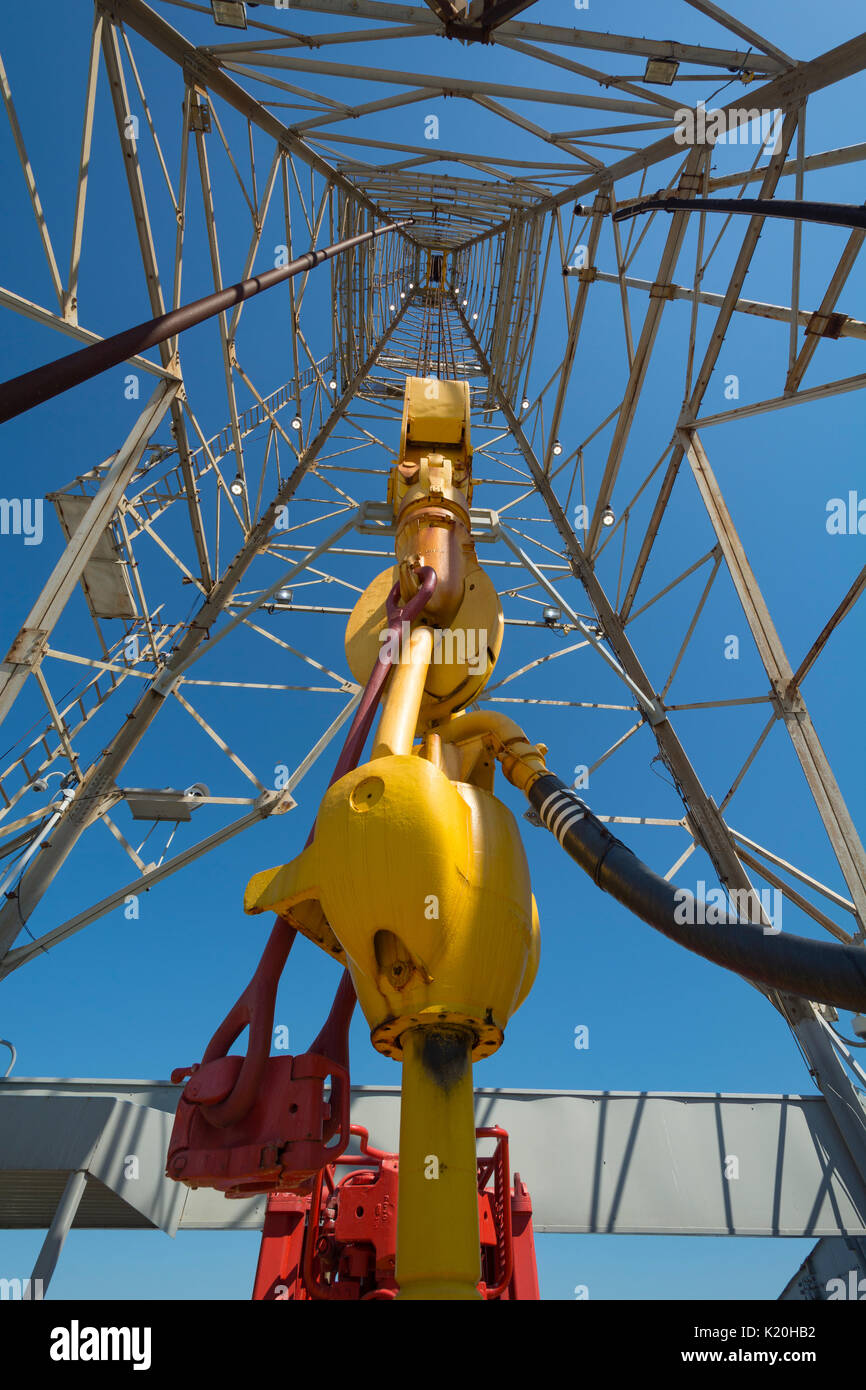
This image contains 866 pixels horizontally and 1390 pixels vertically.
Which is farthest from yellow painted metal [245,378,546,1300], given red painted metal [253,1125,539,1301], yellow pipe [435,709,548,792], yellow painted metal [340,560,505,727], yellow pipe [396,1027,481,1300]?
red painted metal [253,1125,539,1301]

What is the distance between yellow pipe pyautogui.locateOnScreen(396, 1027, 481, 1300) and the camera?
2.46 meters

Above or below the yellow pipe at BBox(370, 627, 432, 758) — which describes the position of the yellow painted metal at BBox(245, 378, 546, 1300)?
below

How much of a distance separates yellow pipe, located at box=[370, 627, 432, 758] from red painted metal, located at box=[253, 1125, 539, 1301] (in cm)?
299

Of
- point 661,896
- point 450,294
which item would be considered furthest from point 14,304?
point 450,294

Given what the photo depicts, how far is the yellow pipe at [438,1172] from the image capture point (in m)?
2.46

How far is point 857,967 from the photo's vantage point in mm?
2143

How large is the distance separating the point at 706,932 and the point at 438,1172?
52.4 inches

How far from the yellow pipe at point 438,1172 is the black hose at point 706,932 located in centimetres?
92

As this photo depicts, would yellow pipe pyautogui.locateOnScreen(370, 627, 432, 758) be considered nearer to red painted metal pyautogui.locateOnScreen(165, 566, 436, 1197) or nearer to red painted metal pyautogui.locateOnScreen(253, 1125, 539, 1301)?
red painted metal pyautogui.locateOnScreen(165, 566, 436, 1197)

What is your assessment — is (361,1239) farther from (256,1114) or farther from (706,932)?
(706,932)

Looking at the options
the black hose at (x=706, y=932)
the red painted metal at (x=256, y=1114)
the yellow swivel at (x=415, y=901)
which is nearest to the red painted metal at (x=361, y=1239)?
the red painted metal at (x=256, y=1114)

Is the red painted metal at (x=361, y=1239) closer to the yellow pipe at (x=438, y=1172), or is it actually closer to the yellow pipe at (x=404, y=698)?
the yellow pipe at (x=438, y=1172)

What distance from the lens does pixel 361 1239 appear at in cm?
517
